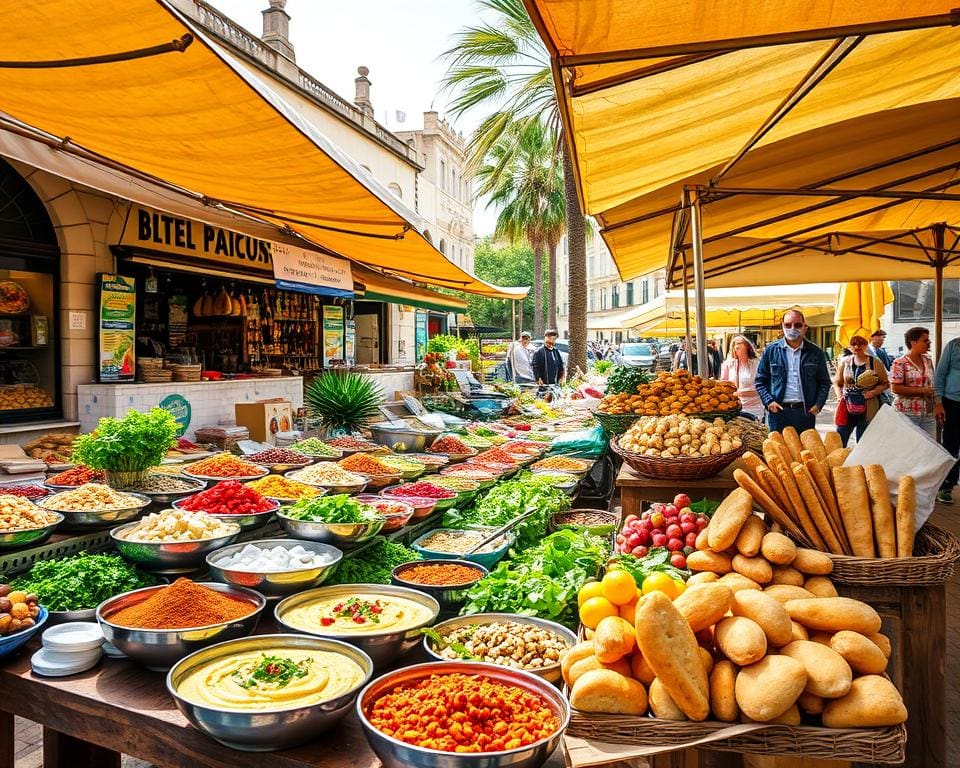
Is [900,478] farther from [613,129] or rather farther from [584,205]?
[584,205]

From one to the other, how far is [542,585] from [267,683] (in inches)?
54.7

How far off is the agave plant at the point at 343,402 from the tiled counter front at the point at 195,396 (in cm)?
163

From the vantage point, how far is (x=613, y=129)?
13.7 ft

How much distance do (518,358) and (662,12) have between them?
13.8 meters

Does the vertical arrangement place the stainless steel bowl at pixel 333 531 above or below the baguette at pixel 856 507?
below

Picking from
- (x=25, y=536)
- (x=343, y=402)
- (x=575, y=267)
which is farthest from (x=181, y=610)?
(x=575, y=267)

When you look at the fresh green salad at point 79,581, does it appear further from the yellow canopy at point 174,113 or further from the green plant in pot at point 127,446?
the yellow canopy at point 174,113

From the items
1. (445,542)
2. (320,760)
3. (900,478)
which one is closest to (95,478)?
(445,542)

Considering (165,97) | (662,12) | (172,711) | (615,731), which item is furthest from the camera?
(165,97)

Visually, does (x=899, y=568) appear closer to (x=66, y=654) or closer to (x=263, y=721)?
(x=263, y=721)

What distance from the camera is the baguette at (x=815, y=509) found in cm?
259

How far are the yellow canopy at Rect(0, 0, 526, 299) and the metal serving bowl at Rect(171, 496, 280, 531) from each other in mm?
2482

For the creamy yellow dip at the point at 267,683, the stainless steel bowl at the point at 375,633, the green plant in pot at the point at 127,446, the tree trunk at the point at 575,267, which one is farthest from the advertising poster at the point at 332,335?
the creamy yellow dip at the point at 267,683

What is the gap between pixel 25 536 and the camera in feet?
10.4
